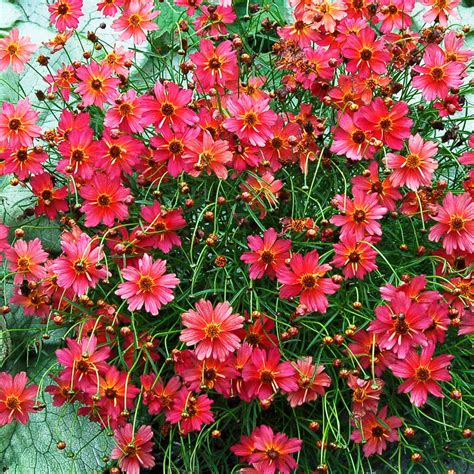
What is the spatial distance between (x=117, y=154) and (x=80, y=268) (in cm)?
21

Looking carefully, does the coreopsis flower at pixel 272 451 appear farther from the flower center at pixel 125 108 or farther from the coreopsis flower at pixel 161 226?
the flower center at pixel 125 108

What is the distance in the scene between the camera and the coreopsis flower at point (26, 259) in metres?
1.36

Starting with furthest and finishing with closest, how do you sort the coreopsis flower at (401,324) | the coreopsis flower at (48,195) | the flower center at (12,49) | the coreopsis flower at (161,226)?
1. the flower center at (12,49)
2. the coreopsis flower at (48,195)
3. the coreopsis flower at (161,226)
4. the coreopsis flower at (401,324)

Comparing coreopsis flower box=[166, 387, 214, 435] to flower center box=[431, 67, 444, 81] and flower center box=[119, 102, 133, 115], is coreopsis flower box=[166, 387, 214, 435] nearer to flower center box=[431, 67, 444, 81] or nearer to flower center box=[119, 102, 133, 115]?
flower center box=[119, 102, 133, 115]

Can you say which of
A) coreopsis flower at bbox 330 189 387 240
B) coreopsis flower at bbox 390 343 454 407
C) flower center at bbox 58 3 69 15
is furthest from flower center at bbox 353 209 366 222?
flower center at bbox 58 3 69 15

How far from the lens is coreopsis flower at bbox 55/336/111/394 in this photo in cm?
124

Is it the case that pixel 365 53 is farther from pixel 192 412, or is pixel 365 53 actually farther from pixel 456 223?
pixel 192 412

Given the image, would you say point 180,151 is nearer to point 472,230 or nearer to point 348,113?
point 348,113

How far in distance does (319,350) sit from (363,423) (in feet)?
0.42

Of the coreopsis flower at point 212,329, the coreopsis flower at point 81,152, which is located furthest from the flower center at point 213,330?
the coreopsis flower at point 81,152

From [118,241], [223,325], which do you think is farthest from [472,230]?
[118,241]

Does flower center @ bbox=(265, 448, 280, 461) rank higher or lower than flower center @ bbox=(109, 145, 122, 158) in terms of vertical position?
lower

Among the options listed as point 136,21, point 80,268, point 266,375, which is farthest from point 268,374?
point 136,21

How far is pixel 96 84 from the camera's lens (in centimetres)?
142
